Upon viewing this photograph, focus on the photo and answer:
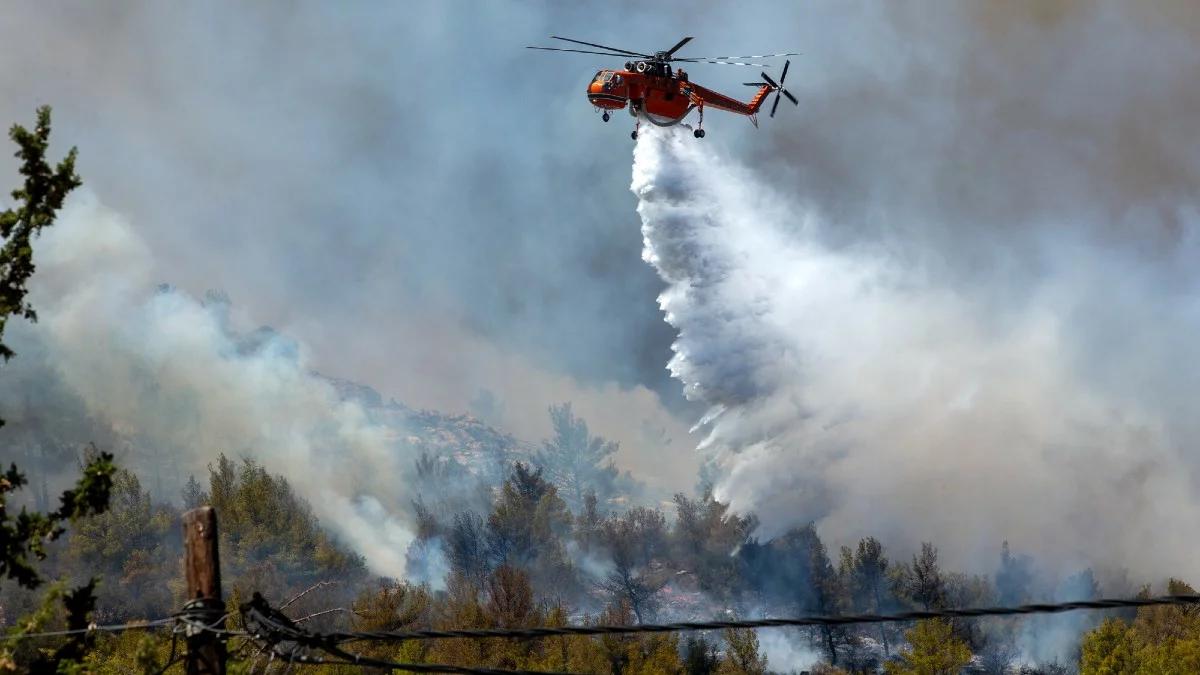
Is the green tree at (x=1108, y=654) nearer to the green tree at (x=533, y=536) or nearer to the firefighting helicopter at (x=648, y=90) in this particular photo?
the firefighting helicopter at (x=648, y=90)

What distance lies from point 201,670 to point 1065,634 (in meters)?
139

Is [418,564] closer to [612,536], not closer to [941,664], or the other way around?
[612,536]

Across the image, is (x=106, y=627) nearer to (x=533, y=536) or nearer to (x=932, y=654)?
(x=932, y=654)

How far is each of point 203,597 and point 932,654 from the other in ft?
315

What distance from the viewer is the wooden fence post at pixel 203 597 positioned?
14773 mm

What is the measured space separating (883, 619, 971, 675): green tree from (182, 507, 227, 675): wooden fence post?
8852cm

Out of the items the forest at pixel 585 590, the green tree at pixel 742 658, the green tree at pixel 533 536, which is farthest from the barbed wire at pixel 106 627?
the green tree at pixel 533 536

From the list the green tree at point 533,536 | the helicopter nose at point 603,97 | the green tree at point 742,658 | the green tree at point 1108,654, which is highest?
the green tree at point 533,536

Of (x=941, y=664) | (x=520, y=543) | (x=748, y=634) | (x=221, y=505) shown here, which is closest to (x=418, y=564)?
(x=520, y=543)

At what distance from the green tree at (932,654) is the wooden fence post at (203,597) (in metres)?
88.5

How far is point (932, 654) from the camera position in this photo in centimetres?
10238

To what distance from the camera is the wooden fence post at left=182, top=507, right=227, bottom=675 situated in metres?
14.8

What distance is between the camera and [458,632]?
45.8 ft

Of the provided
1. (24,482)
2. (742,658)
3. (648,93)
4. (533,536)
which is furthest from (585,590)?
(24,482)
